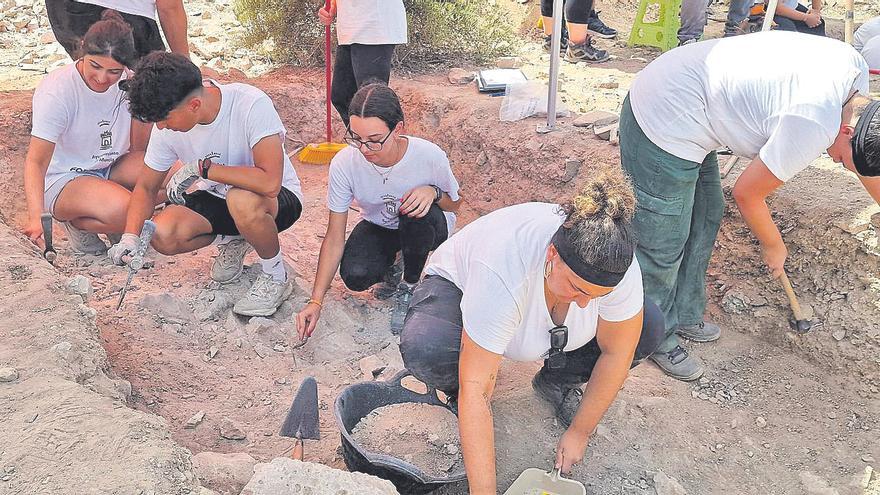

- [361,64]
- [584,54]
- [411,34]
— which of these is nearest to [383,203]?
[361,64]

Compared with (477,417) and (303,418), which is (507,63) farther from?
(477,417)

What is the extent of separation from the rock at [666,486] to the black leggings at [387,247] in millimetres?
1325

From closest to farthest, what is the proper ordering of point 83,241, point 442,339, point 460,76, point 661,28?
point 442,339 < point 83,241 < point 460,76 < point 661,28

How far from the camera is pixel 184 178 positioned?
289cm

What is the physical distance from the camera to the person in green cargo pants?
211 cm

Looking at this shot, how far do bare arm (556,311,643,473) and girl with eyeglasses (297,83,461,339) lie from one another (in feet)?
3.40

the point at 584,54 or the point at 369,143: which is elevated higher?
the point at 369,143

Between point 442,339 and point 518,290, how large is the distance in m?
0.46

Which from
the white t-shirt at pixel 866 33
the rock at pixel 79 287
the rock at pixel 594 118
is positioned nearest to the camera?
the rock at pixel 79 287

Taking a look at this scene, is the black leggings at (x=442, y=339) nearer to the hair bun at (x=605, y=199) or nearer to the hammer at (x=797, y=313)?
the hair bun at (x=605, y=199)

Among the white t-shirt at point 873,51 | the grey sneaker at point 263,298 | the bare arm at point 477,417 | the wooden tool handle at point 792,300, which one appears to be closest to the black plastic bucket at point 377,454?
the bare arm at point 477,417

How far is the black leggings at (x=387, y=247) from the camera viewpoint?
9.98ft

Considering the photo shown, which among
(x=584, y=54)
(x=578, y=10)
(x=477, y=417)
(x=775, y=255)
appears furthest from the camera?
(x=584, y=54)

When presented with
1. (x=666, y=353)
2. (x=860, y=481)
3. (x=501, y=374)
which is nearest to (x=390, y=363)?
(x=501, y=374)
